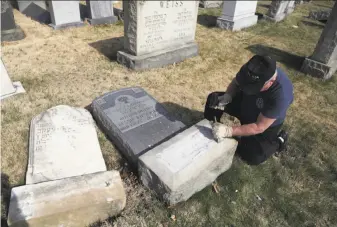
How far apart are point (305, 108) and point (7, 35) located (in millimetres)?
6718

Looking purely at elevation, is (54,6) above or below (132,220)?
above

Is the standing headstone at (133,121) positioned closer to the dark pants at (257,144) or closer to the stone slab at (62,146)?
the stone slab at (62,146)

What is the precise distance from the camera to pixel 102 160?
Result: 3.10 metres

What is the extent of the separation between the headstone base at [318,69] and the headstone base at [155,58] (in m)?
2.54

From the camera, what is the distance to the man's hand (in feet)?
9.33

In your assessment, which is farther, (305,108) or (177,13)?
(177,13)

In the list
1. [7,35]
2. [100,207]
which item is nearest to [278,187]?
[100,207]

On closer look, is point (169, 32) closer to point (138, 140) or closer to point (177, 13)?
point (177, 13)

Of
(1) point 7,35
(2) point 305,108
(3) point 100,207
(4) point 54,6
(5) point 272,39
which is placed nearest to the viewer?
(3) point 100,207

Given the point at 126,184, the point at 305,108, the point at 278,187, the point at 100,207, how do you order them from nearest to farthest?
1. the point at 100,207
2. the point at 126,184
3. the point at 278,187
4. the point at 305,108

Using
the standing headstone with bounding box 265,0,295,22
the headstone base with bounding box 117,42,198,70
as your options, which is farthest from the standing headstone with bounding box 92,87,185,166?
the standing headstone with bounding box 265,0,295,22

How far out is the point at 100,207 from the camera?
2.46 meters

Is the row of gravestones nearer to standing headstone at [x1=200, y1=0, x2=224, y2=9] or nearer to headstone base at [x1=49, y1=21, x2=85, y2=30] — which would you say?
headstone base at [x1=49, y1=21, x2=85, y2=30]

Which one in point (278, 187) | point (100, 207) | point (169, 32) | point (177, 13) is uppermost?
point (177, 13)
